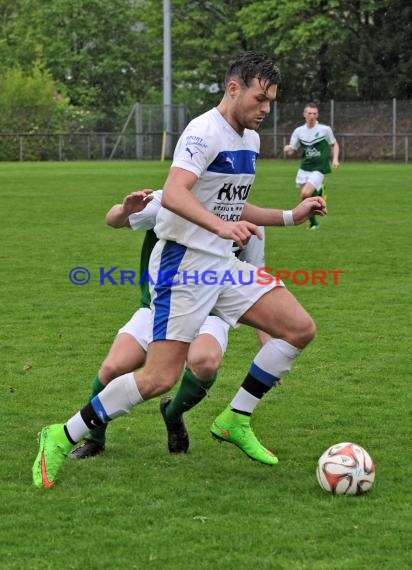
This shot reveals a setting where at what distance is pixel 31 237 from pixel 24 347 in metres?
7.83

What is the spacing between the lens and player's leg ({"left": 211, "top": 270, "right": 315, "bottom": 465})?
5.34 meters

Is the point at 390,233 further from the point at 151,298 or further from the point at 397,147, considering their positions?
the point at 397,147

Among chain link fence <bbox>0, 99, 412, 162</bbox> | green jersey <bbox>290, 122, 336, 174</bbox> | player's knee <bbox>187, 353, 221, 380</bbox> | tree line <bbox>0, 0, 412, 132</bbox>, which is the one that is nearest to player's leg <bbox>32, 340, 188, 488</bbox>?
player's knee <bbox>187, 353, 221, 380</bbox>

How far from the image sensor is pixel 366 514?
4.67 m

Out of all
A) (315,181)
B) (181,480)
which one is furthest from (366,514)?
(315,181)

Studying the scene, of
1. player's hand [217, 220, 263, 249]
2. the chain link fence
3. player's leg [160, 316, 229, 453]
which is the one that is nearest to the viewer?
player's hand [217, 220, 263, 249]

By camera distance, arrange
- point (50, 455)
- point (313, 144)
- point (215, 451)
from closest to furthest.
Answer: point (50, 455) < point (215, 451) < point (313, 144)

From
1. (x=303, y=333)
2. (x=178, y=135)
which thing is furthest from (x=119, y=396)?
(x=178, y=135)

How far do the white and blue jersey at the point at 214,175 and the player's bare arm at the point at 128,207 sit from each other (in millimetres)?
196

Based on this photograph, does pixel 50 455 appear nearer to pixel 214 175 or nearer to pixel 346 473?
pixel 346 473

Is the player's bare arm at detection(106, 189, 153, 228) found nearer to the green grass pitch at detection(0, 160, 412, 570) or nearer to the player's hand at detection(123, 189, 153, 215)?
the player's hand at detection(123, 189, 153, 215)

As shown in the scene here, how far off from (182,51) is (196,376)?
52.1m

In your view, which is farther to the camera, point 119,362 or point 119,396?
point 119,362

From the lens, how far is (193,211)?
493 centimetres
